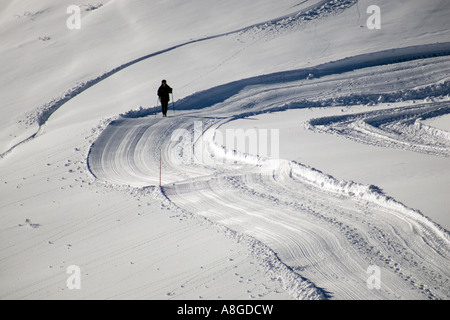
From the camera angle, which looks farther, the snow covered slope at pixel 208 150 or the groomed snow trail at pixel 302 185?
the snow covered slope at pixel 208 150

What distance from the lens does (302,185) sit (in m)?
8.65

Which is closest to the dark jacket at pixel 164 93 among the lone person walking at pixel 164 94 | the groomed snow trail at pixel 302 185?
the lone person walking at pixel 164 94

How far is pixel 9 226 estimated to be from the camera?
8016 mm

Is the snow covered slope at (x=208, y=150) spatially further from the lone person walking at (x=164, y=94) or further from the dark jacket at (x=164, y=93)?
the dark jacket at (x=164, y=93)

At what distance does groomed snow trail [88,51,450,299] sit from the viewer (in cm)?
596

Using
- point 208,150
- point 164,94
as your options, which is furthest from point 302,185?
point 164,94

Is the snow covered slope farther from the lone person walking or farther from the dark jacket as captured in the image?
the dark jacket

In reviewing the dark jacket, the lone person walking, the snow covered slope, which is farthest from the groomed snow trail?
the dark jacket

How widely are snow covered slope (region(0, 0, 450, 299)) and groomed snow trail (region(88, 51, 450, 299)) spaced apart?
0.03 metres

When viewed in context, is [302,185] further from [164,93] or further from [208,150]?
[164,93]

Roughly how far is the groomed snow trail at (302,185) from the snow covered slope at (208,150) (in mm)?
33

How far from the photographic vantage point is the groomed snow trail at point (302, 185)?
5.96 m

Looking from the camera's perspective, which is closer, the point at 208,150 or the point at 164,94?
the point at 208,150

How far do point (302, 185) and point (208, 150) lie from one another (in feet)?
9.64
